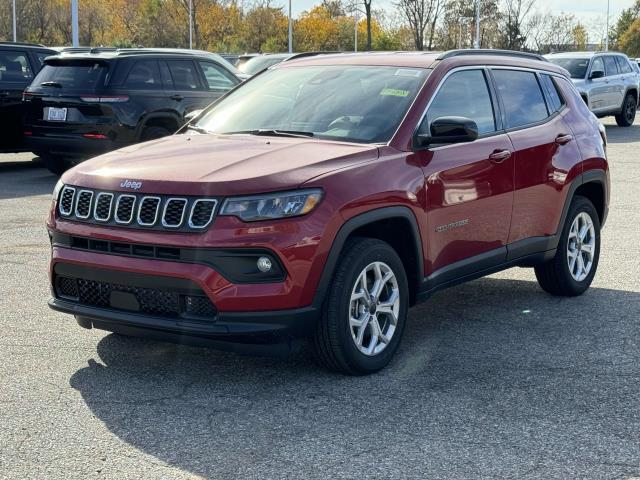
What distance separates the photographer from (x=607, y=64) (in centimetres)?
2570

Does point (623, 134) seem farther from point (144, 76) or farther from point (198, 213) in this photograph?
point (198, 213)

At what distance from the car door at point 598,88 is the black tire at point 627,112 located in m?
1.43

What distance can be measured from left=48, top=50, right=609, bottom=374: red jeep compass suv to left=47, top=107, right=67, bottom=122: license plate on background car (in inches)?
278

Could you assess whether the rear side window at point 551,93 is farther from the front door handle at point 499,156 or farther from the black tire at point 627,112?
the black tire at point 627,112

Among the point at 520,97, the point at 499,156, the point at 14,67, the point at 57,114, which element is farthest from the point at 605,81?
the point at 499,156

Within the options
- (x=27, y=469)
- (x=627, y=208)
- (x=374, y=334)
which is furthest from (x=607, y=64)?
(x=27, y=469)

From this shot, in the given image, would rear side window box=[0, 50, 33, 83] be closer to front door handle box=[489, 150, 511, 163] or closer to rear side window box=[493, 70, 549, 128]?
rear side window box=[493, 70, 549, 128]

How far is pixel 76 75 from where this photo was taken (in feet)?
43.9

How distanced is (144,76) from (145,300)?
9264 mm

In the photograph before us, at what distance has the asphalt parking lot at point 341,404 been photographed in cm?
419

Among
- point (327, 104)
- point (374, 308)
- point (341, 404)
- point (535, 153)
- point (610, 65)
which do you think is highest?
point (610, 65)

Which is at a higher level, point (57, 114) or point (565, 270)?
point (57, 114)

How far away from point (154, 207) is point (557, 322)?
305 centimetres

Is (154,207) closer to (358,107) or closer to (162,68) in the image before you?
(358,107)
